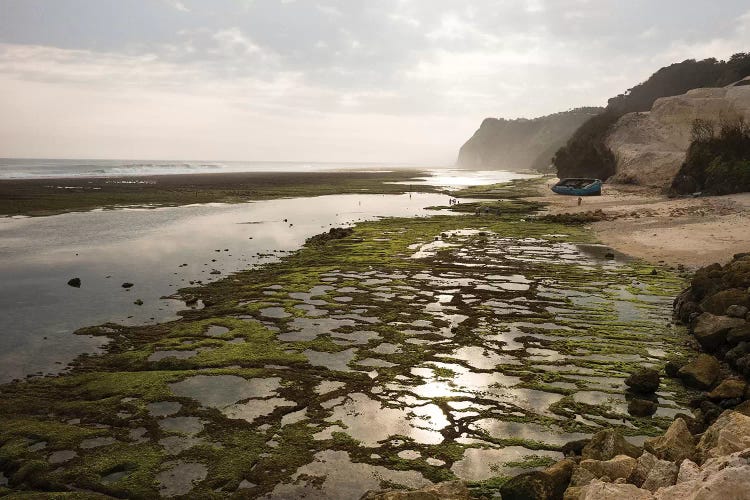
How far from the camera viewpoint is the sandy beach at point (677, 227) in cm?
2462

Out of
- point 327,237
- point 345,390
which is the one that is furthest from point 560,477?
point 327,237

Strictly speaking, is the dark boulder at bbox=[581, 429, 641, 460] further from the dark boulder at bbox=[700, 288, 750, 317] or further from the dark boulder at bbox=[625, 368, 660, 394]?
the dark boulder at bbox=[700, 288, 750, 317]

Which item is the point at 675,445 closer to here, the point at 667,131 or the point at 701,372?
the point at 701,372

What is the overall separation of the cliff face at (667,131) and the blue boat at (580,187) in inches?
349

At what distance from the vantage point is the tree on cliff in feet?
285

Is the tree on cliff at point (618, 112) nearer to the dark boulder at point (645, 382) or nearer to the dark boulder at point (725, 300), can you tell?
the dark boulder at point (725, 300)

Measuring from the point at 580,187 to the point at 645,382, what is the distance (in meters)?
62.4

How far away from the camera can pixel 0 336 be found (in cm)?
1522

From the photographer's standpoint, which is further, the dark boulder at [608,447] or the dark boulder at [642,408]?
the dark boulder at [642,408]

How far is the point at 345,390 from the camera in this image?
11109mm

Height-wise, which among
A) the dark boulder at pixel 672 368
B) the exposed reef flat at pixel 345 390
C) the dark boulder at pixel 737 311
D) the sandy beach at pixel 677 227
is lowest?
the exposed reef flat at pixel 345 390

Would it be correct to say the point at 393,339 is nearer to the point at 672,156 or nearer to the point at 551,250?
the point at 551,250

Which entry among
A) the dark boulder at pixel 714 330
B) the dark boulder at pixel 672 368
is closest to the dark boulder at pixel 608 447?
the dark boulder at pixel 672 368

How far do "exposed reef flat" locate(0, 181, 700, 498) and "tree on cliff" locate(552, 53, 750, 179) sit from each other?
76659 millimetres
